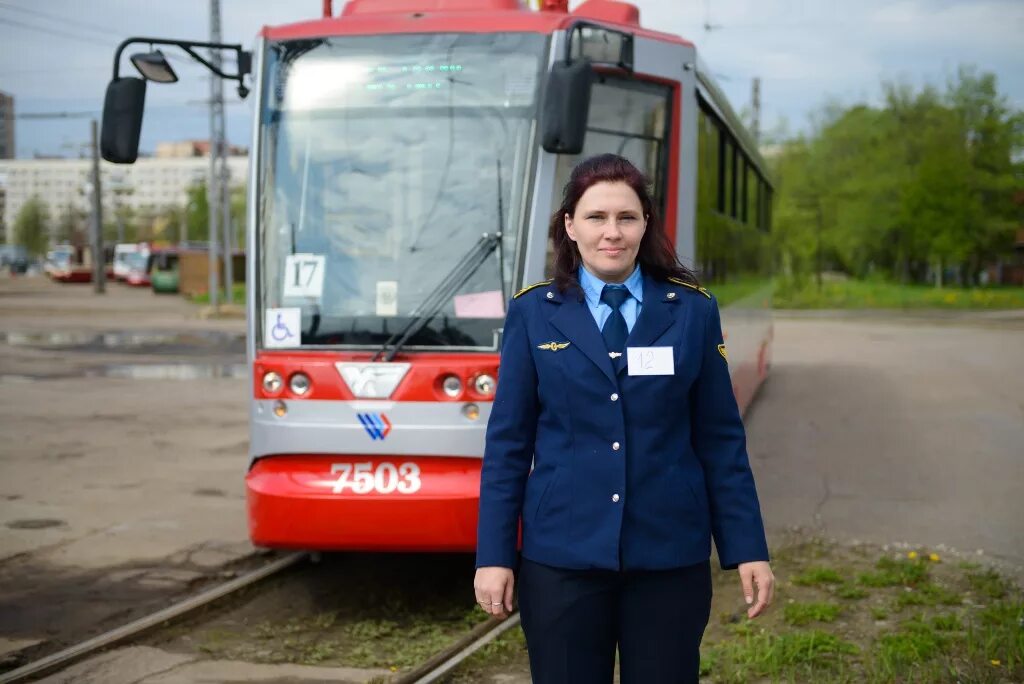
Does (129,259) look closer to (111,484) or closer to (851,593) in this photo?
(111,484)

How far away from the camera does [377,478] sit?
6246mm

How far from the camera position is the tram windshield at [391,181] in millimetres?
6547

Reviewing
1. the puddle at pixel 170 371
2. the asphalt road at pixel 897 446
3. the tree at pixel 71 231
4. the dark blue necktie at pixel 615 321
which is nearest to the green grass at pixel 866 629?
the asphalt road at pixel 897 446

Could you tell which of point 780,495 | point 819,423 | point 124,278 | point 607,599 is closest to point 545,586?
point 607,599

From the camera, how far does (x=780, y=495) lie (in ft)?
31.8

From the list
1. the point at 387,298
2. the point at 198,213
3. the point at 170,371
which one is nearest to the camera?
the point at 387,298

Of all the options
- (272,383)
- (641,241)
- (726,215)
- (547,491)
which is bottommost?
(272,383)

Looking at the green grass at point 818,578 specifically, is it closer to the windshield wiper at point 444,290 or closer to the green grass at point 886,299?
the windshield wiper at point 444,290

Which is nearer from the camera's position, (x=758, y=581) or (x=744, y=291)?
(x=758, y=581)

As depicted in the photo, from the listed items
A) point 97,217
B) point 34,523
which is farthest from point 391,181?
point 97,217

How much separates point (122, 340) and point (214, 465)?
58.0 ft

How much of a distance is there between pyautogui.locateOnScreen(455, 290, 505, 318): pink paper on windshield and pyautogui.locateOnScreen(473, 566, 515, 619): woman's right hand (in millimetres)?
3497

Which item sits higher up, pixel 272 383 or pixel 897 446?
pixel 272 383

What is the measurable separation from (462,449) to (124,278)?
70936 millimetres
